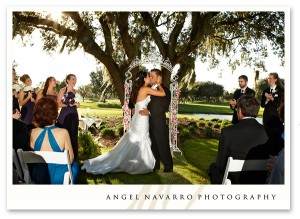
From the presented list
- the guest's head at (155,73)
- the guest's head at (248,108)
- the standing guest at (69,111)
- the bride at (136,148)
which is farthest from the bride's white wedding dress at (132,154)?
the guest's head at (248,108)

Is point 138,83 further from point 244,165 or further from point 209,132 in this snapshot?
point 244,165

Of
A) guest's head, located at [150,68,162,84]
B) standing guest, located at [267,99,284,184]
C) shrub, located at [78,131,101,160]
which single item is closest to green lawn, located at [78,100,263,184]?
shrub, located at [78,131,101,160]

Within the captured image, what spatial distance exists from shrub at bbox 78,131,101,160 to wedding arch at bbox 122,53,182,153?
0.52 meters

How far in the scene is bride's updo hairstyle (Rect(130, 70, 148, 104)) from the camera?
572cm

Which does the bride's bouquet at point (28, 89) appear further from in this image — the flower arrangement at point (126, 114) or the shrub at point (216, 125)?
the shrub at point (216, 125)

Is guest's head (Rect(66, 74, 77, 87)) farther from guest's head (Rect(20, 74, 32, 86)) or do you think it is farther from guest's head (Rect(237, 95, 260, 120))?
guest's head (Rect(237, 95, 260, 120))

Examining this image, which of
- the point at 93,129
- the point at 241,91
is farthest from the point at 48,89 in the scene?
the point at 241,91

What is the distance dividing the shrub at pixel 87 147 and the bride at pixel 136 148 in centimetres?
13

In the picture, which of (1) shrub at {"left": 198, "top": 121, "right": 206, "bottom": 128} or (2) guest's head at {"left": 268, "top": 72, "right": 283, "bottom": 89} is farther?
(1) shrub at {"left": 198, "top": 121, "right": 206, "bottom": 128}

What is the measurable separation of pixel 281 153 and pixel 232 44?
8.55 feet

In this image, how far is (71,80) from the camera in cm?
558

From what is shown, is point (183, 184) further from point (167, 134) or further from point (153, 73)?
point (153, 73)

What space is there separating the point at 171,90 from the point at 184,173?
1238 millimetres
